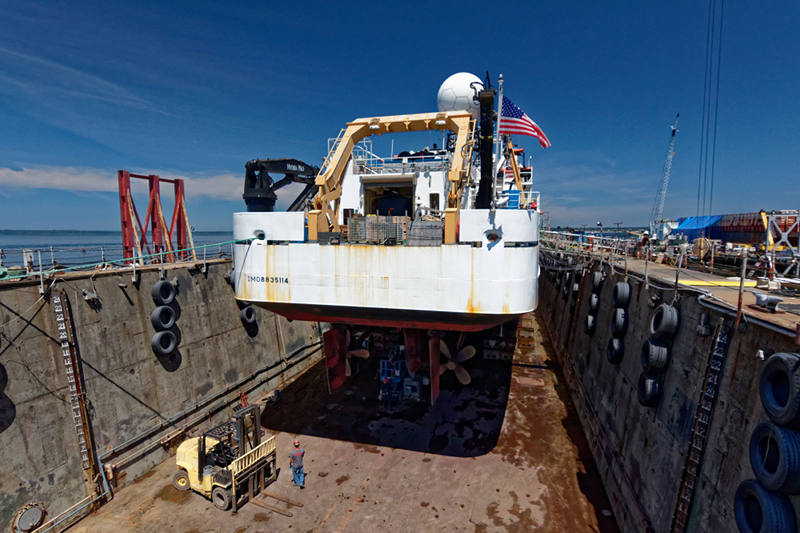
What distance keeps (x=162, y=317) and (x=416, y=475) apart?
9.42 meters

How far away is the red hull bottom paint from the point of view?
9.74 metres

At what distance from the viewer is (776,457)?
450cm

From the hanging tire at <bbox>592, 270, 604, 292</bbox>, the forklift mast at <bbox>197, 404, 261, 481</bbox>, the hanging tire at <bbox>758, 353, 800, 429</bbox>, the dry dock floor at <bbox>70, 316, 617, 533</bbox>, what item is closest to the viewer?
the hanging tire at <bbox>758, 353, 800, 429</bbox>

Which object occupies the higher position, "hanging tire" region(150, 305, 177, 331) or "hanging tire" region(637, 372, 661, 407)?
"hanging tire" region(150, 305, 177, 331)

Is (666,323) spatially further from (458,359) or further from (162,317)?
(162,317)

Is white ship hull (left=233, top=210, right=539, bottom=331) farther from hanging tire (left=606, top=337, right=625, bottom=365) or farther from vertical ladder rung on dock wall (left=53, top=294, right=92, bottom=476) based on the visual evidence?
vertical ladder rung on dock wall (left=53, top=294, right=92, bottom=476)

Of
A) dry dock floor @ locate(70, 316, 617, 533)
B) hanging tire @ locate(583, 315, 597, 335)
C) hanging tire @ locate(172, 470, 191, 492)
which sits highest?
hanging tire @ locate(583, 315, 597, 335)

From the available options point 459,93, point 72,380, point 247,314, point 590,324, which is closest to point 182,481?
point 72,380

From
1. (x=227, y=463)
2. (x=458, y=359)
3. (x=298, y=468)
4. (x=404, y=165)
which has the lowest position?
A: (x=298, y=468)

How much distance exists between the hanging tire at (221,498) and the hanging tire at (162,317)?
17.6ft

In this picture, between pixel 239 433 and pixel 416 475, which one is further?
pixel 416 475

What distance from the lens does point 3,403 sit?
26.5 ft

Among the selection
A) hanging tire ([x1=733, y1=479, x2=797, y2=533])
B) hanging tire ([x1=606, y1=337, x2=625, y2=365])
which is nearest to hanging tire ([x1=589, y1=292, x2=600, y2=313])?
hanging tire ([x1=606, y1=337, x2=625, y2=365])

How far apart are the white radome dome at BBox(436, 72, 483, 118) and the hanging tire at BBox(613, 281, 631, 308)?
17.1 metres
